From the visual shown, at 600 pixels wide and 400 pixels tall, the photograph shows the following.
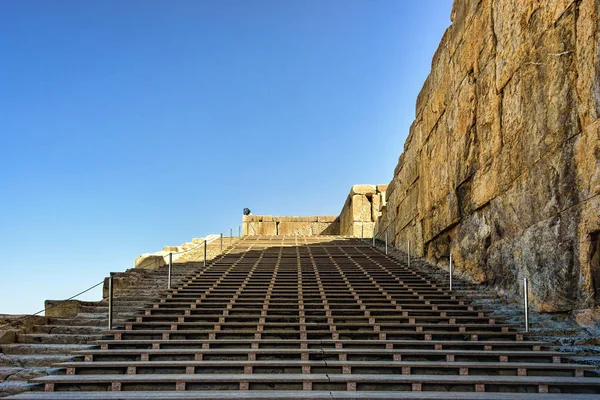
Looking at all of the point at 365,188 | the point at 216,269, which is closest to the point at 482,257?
the point at 216,269

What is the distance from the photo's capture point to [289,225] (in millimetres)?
31547

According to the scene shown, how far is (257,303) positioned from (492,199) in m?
4.90

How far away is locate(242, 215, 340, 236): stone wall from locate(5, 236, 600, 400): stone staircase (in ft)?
Result: 68.3

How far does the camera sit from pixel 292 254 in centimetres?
1570

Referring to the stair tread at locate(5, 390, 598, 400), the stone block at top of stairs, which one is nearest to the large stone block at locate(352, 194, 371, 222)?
the stair tread at locate(5, 390, 598, 400)

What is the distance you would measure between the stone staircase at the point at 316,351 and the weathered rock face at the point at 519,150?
110 centimetres

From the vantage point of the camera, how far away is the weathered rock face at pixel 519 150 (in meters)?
7.07

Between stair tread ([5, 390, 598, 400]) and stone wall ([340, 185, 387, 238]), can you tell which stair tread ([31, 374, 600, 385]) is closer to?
stair tread ([5, 390, 598, 400])

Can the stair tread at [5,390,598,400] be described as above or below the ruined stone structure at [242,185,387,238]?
below

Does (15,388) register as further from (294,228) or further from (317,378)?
(294,228)

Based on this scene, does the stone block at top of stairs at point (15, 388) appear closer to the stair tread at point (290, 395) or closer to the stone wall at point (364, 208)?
the stair tread at point (290, 395)

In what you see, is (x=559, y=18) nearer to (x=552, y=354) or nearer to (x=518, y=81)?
(x=518, y=81)

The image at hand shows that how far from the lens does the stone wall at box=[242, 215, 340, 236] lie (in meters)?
31.4

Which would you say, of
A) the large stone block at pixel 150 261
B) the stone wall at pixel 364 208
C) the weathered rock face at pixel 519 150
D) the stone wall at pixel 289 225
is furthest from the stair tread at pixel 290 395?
the stone wall at pixel 289 225
